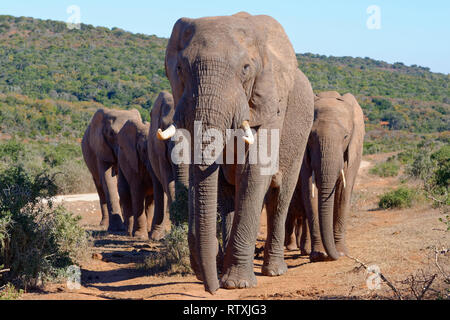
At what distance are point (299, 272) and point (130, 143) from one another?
576cm

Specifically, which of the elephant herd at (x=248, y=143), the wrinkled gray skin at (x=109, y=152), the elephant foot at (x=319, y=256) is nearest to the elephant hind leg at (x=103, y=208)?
the wrinkled gray skin at (x=109, y=152)

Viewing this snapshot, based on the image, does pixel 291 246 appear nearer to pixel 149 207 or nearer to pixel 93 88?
pixel 149 207

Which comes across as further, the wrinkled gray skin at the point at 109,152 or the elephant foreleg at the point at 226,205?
the wrinkled gray skin at the point at 109,152

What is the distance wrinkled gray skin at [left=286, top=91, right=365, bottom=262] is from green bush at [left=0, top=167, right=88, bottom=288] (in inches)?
122

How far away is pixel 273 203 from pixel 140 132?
5447mm

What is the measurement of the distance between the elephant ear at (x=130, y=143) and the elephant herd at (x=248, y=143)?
1.70 metres

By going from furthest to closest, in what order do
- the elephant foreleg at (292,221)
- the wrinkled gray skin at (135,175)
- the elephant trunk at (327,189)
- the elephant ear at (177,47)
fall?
the wrinkled gray skin at (135,175) < the elephant foreleg at (292,221) < the elephant trunk at (327,189) < the elephant ear at (177,47)

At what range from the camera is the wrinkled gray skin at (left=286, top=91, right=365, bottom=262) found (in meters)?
8.55

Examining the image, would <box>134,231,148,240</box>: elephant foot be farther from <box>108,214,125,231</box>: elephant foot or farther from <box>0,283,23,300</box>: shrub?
<box>0,283,23,300</box>: shrub

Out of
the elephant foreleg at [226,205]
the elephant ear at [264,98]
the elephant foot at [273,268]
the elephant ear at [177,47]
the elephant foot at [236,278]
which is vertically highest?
the elephant ear at [177,47]

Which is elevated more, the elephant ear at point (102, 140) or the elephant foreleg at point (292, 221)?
the elephant ear at point (102, 140)

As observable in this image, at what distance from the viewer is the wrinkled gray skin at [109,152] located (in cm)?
1338

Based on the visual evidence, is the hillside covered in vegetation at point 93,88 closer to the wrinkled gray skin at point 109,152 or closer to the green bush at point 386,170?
the wrinkled gray skin at point 109,152
